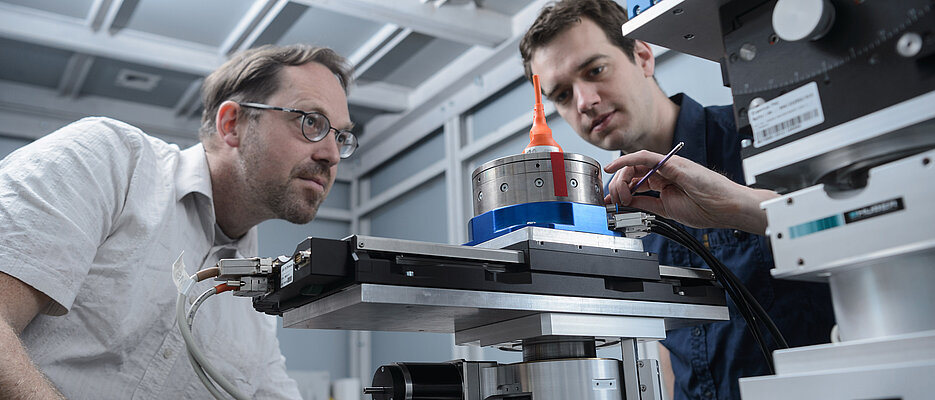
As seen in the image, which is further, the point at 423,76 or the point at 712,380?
the point at 423,76

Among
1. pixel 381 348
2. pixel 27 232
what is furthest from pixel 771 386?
pixel 381 348

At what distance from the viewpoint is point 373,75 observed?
11.5ft

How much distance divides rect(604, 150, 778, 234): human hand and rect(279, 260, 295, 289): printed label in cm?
44

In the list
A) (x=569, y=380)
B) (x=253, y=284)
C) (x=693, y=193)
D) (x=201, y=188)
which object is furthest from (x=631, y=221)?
(x=201, y=188)

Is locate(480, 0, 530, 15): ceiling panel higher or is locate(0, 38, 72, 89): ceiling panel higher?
locate(0, 38, 72, 89): ceiling panel

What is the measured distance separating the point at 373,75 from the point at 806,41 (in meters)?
3.04

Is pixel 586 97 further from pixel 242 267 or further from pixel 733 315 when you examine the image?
pixel 242 267

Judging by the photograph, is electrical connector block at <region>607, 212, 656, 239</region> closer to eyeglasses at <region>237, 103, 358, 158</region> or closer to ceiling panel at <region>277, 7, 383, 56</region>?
eyeglasses at <region>237, 103, 358, 158</region>

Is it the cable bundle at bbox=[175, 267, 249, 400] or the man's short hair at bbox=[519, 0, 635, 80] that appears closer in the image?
the cable bundle at bbox=[175, 267, 249, 400]

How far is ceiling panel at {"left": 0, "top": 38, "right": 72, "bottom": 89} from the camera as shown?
10.1ft

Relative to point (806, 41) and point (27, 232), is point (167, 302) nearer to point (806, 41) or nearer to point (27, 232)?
point (27, 232)

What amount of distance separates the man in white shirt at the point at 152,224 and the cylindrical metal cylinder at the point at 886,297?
99 centimetres

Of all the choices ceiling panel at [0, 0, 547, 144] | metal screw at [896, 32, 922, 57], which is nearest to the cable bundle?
metal screw at [896, 32, 922, 57]

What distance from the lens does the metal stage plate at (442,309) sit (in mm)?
673
